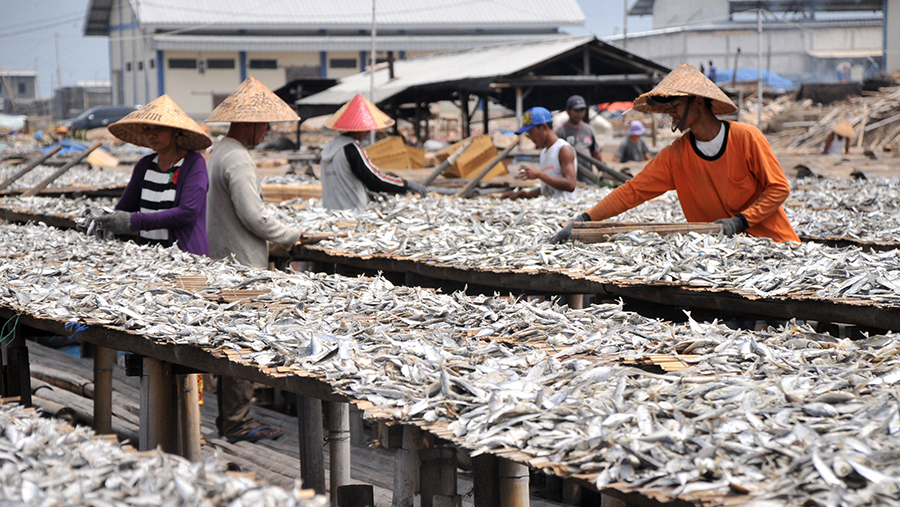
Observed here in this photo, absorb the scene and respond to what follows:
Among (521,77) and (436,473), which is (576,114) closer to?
(521,77)

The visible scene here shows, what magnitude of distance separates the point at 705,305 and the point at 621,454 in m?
Answer: 2.05

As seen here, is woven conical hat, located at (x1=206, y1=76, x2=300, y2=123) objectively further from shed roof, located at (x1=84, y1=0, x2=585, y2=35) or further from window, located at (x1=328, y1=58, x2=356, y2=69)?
window, located at (x1=328, y1=58, x2=356, y2=69)

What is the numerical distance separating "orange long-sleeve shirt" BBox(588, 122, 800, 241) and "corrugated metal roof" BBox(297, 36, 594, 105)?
934cm

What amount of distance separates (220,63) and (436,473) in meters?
33.9

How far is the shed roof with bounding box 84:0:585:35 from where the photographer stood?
3344 cm

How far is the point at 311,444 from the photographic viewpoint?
4027mm

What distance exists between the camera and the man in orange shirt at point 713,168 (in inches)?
182

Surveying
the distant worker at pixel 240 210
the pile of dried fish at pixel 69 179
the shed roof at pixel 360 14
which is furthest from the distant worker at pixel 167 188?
the shed roof at pixel 360 14

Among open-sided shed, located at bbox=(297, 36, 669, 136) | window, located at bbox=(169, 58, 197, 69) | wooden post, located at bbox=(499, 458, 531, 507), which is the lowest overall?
wooden post, located at bbox=(499, 458, 531, 507)

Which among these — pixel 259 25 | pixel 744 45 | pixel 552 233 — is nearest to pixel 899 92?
pixel 552 233

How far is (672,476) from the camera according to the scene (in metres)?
2.00

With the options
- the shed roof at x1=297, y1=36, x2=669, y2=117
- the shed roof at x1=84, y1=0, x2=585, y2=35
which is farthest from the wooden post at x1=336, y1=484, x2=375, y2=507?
the shed roof at x1=84, y1=0, x2=585, y2=35

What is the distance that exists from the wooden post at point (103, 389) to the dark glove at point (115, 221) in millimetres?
731

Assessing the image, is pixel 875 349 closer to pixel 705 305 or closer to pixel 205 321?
pixel 705 305
